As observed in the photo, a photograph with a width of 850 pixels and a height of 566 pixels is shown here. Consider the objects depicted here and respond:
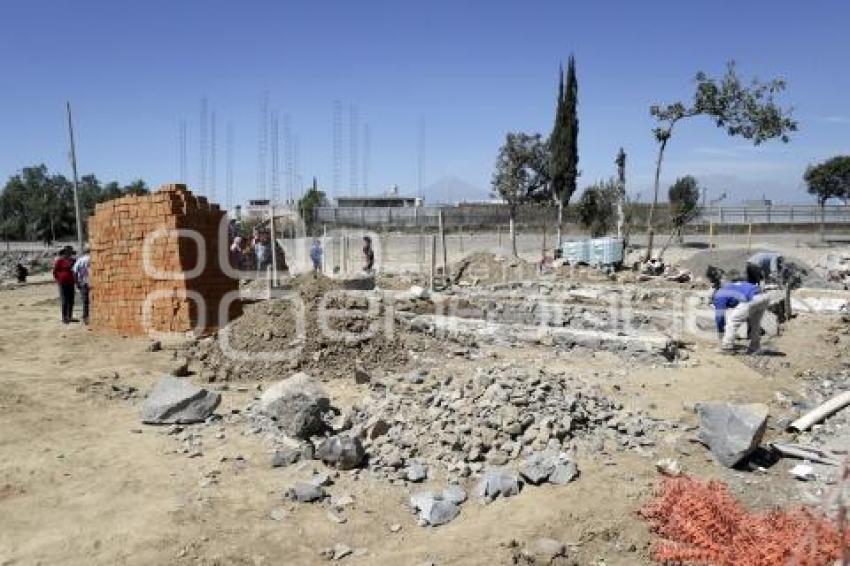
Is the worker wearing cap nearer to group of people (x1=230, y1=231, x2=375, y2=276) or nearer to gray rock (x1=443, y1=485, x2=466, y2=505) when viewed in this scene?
group of people (x1=230, y1=231, x2=375, y2=276)

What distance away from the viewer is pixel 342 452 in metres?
5.44

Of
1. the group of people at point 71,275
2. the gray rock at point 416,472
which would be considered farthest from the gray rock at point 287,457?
the group of people at point 71,275

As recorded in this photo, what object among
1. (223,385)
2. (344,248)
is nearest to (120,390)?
(223,385)

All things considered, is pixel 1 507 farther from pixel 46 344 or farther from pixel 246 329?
pixel 46 344

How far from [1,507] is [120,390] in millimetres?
2852

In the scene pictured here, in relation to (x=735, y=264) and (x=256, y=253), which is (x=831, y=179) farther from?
(x=256, y=253)

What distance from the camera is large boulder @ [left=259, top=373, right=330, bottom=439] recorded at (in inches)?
238

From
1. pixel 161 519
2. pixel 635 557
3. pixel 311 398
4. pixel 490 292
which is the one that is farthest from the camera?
pixel 490 292

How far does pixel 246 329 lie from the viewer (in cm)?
888

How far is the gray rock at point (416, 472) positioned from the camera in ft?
17.2

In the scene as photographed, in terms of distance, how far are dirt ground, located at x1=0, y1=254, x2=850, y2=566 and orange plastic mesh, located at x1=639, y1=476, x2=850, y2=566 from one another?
16 cm

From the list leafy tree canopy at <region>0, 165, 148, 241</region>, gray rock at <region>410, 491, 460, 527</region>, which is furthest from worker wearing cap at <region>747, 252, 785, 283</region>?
leafy tree canopy at <region>0, 165, 148, 241</region>

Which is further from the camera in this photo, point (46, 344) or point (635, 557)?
point (46, 344)

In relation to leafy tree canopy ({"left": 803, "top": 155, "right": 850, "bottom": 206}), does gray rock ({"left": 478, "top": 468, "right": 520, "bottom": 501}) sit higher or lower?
lower
